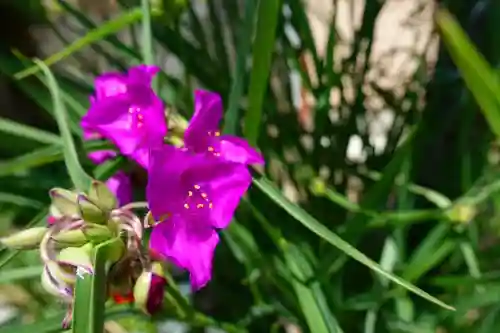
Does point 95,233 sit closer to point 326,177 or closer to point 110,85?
point 110,85

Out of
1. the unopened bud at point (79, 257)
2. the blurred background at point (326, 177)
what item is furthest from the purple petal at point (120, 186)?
the unopened bud at point (79, 257)

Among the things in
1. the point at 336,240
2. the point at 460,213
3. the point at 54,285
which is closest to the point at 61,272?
the point at 54,285

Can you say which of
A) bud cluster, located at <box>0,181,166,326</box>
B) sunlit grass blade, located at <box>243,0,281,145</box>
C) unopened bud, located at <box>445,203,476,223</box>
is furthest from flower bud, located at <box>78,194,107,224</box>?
unopened bud, located at <box>445,203,476,223</box>

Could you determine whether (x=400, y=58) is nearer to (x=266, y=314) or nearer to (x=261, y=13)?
(x=266, y=314)

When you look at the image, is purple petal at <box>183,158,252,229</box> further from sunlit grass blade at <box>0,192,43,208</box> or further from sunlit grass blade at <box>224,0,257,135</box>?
sunlit grass blade at <box>0,192,43,208</box>

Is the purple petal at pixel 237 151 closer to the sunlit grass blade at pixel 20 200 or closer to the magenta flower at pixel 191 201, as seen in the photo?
the magenta flower at pixel 191 201
